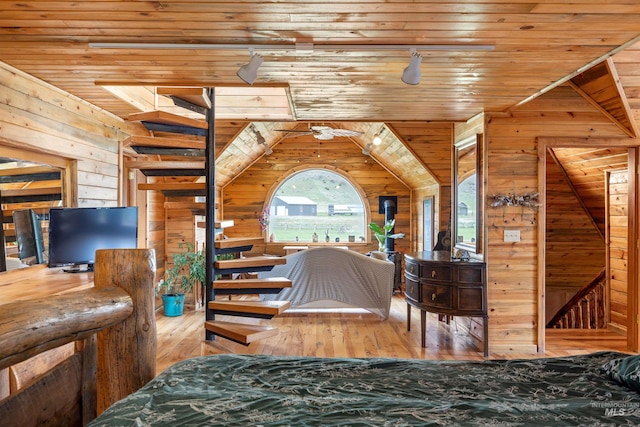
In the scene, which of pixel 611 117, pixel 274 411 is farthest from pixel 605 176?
pixel 274 411

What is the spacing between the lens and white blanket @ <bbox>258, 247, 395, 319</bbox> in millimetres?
5344

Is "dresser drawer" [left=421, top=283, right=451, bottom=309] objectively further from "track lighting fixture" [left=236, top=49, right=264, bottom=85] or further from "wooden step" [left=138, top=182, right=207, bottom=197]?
"track lighting fixture" [left=236, top=49, right=264, bottom=85]

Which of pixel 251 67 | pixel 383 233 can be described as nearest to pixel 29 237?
pixel 251 67

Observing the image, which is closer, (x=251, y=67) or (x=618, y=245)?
(x=251, y=67)

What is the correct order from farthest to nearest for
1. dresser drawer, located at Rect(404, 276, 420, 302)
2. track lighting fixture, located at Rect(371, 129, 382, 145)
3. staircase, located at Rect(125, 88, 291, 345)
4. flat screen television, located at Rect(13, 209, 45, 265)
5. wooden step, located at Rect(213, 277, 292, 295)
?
track lighting fixture, located at Rect(371, 129, 382, 145), dresser drawer, located at Rect(404, 276, 420, 302), wooden step, located at Rect(213, 277, 292, 295), staircase, located at Rect(125, 88, 291, 345), flat screen television, located at Rect(13, 209, 45, 265)

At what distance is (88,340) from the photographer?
4.27ft

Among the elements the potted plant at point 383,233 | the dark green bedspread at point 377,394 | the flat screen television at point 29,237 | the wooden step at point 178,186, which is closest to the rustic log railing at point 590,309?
the potted plant at point 383,233

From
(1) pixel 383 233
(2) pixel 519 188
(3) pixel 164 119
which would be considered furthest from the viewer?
(1) pixel 383 233

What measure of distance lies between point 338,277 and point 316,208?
3.12m

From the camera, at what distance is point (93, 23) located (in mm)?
2357

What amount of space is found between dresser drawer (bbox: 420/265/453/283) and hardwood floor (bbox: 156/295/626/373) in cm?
73

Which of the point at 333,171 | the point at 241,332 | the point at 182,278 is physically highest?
the point at 333,171

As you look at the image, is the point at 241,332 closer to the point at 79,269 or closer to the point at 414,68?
the point at 79,269

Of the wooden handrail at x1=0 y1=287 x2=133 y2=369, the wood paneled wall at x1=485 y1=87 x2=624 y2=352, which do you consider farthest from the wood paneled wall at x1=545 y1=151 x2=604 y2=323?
the wooden handrail at x1=0 y1=287 x2=133 y2=369
